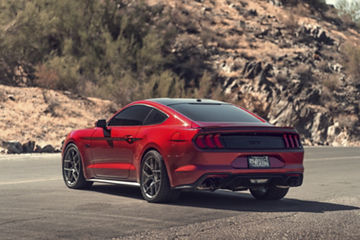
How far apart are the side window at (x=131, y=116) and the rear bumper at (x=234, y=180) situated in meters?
1.62

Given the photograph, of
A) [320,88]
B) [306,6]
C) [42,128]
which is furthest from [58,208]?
[306,6]

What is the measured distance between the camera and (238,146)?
9.29m

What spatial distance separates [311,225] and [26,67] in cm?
2841

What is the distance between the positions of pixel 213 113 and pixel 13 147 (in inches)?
593

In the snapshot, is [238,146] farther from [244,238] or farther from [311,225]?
[244,238]

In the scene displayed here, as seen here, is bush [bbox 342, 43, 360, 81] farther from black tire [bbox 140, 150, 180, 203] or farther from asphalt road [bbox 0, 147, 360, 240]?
black tire [bbox 140, 150, 180, 203]

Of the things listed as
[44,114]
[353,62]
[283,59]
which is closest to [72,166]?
[44,114]

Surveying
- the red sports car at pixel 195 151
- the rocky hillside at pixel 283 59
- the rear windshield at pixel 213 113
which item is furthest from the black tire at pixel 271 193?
the rocky hillside at pixel 283 59

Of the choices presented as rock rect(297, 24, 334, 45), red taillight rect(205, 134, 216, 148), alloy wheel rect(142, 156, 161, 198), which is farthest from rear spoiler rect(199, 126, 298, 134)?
rock rect(297, 24, 334, 45)

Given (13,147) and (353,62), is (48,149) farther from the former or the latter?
(353,62)

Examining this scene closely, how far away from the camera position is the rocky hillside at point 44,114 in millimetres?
27625

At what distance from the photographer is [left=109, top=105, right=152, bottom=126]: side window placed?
10508 millimetres

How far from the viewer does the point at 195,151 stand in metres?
9.09

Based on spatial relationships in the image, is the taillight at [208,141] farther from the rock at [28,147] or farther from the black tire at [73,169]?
the rock at [28,147]
